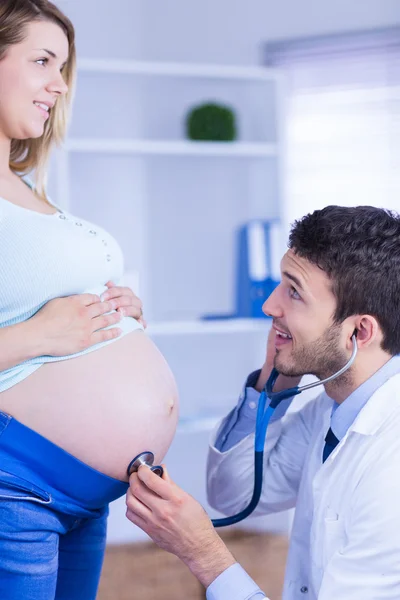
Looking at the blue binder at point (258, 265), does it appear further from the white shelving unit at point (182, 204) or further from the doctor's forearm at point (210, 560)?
the doctor's forearm at point (210, 560)

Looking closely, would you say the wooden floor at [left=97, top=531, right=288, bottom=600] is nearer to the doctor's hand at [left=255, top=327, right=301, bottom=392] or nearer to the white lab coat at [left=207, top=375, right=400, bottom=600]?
the white lab coat at [left=207, top=375, right=400, bottom=600]

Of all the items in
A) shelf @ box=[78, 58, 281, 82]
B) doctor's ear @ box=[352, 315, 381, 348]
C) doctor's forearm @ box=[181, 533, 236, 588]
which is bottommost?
doctor's forearm @ box=[181, 533, 236, 588]

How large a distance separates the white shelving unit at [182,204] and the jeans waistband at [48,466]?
1.73m

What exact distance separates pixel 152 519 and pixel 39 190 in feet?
2.27

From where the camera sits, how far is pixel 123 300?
145 centimetres

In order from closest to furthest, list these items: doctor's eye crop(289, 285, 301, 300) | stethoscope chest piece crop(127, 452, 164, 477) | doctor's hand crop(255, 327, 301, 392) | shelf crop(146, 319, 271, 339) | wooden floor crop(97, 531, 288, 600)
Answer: stethoscope chest piece crop(127, 452, 164, 477)
doctor's eye crop(289, 285, 301, 300)
doctor's hand crop(255, 327, 301, 392)
wooden floor crop(97, 531, 288, 600)
shelf crop(146, 319, 271, 339)

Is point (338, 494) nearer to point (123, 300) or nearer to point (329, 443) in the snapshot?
point (329, 443)

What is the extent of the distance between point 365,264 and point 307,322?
0.15 meters

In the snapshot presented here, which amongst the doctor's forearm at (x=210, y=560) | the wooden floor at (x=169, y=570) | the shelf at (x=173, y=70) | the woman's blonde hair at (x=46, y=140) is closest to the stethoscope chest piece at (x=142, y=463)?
the doctor's forearm at (x=210, y=560)

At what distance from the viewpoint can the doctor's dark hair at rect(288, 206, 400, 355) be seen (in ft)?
4.37

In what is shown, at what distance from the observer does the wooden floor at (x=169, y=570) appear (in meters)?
2.56

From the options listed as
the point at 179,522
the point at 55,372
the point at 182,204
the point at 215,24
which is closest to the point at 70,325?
the point at 55,372

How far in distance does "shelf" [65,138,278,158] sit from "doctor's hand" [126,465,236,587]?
1659 mm

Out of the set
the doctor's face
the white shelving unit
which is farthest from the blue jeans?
the white shelving unit
